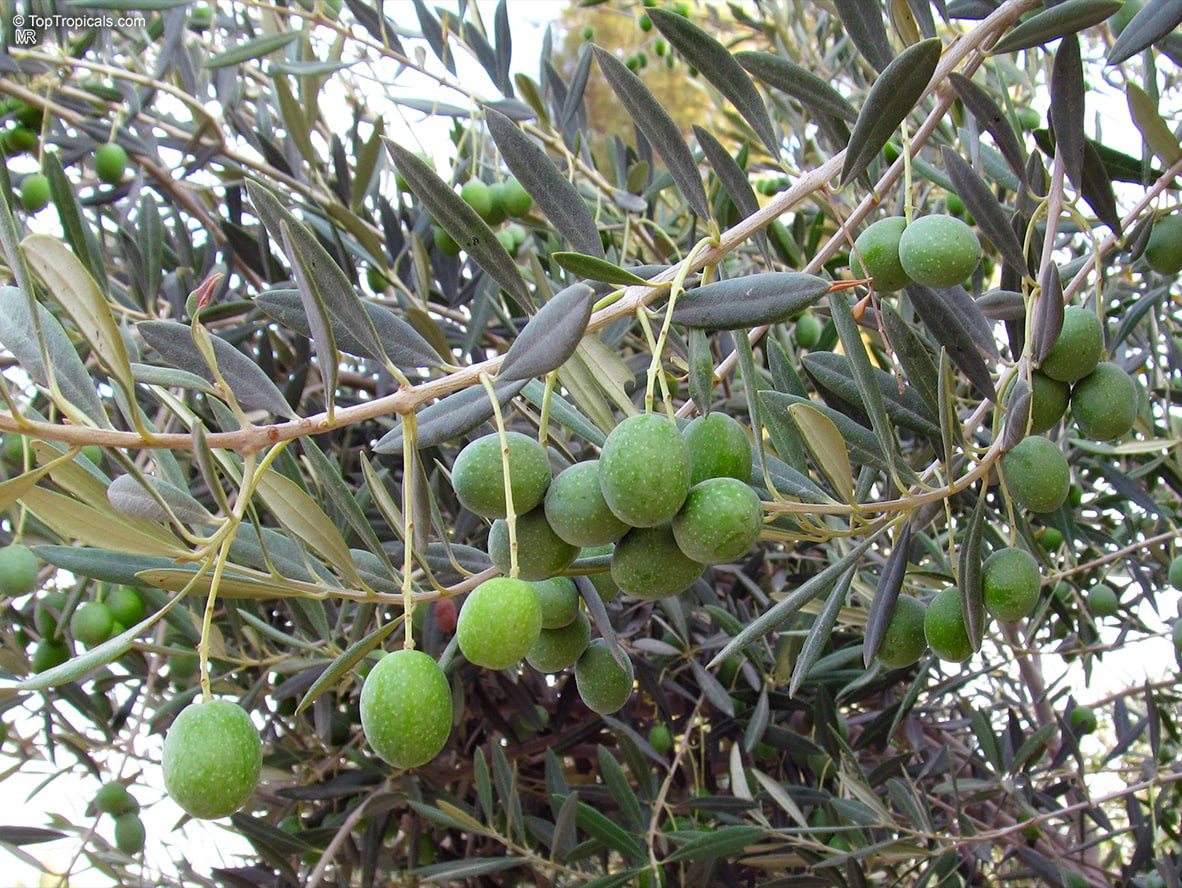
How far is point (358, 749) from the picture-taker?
1913mm

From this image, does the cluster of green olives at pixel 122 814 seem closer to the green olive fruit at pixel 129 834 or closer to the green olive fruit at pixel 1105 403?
the green olive fruit at pixel 129 834

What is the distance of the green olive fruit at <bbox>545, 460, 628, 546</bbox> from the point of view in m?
0.73

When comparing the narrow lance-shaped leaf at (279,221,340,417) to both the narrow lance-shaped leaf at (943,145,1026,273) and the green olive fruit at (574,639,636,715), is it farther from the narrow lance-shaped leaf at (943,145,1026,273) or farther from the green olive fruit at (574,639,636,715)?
the narrow lance-shaped leaf at (943,145,1026,273)

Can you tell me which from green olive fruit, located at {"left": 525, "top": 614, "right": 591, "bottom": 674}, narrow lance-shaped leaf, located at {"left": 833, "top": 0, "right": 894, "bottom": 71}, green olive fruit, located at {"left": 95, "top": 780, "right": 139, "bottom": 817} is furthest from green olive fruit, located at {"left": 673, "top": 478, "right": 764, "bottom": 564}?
green olive fruit, located at {"left": 95, "top": 780, "right": 139, "bottom": 817}

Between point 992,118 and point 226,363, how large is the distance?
2.70 ft

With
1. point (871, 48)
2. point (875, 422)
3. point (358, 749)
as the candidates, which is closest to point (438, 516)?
point (875, 422)

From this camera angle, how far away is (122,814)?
71.6 inches

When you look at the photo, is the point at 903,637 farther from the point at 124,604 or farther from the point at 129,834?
the point at 129,834

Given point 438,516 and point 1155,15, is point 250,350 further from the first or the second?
point 1155,15

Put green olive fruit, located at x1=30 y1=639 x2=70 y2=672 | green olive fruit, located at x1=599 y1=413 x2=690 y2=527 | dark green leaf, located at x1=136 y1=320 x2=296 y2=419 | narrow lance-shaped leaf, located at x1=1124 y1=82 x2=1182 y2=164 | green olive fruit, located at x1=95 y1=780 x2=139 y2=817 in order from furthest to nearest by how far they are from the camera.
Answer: green olive fruit, located at x1=95 y1=780 x2=139 y2=817 → green olive fruit, located at x1=30 y1=639 x2=70 y2=672 → narrow lance-shaped leaf, located at x1=1124 y1=82 x2=1182 y2=164 → dark green leaf, located at x1=136 y1=320 x2=296 y2=419 → green olive fruit, located at x1=599 y1=413 x2=690 y2=527

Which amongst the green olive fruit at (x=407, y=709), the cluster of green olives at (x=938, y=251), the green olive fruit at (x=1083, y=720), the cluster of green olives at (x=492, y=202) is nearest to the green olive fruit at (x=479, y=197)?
the cluster of green olives at (x=492, y=202)

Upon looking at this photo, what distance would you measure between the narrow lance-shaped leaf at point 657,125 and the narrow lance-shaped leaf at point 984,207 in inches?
9.6

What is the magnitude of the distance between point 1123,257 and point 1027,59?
4.02 feet

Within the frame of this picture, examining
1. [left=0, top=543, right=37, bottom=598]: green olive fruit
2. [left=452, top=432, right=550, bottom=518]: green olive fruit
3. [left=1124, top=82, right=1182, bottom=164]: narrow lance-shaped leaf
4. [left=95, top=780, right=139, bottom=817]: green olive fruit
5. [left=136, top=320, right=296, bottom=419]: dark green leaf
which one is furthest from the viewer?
[left=95, top=780, right=139, bottom=817]: green olive fruit
